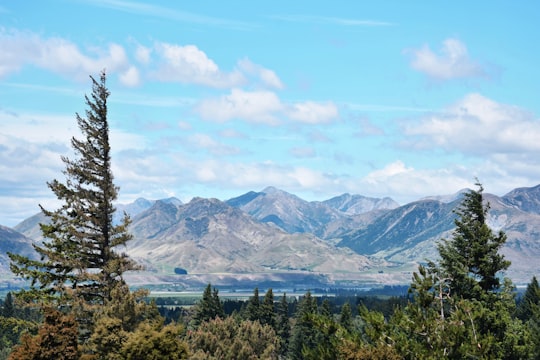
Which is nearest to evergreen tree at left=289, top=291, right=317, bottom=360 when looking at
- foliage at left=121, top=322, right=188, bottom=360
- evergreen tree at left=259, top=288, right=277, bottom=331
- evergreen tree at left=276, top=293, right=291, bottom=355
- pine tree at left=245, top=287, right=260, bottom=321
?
evergreen tree at left=259, top=288, right=277, bottom=331

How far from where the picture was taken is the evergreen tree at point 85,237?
41062 mm

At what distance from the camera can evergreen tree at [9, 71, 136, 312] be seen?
4106cm

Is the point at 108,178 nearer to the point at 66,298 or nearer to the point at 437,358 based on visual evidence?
the point at 66,298

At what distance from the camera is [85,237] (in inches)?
1654

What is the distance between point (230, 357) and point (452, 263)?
83.2ft

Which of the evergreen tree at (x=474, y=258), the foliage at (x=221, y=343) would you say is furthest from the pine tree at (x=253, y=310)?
the evergreen tree at (x=474, y=258)

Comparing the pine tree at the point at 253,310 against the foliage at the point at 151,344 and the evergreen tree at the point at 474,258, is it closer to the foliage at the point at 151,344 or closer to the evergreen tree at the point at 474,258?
the evergreen tree at the point at 474,258

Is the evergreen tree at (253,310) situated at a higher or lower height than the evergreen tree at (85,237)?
lower

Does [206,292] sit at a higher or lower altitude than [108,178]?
lower

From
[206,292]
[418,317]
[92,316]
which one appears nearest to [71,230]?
[92,316]

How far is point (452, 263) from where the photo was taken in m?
48.8

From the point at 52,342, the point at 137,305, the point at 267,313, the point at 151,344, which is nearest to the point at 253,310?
the point at 267,313

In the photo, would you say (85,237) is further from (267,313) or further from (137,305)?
(267,313)

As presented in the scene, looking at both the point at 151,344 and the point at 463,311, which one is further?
the point at 151,344
